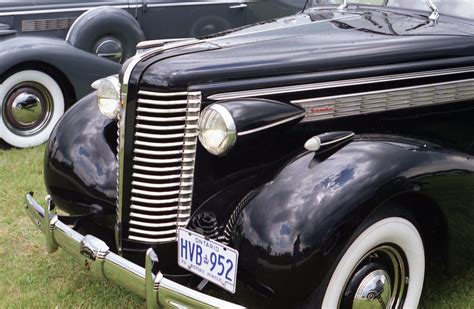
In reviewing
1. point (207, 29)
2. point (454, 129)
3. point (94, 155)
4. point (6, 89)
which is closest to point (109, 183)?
point (94, 155)

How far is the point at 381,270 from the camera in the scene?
2.56m

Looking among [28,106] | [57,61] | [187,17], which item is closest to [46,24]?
[57,61]

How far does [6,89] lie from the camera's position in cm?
547

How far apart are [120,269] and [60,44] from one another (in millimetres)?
3732

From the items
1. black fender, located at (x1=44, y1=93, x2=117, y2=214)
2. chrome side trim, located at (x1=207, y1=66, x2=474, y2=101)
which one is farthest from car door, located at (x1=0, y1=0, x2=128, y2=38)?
chrome side trim, located at (x1=207, y1=66, x2=474, y2=101)

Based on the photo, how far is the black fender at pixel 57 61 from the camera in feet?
17.7

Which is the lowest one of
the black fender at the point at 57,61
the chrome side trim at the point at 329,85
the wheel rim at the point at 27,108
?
the wheel rim at the point at 27,108

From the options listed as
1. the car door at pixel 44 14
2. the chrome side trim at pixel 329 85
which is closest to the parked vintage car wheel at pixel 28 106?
the car door at pixel 44 14

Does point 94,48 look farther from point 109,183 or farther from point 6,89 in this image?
point 109,183

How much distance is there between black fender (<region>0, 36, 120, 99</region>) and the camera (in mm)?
5395

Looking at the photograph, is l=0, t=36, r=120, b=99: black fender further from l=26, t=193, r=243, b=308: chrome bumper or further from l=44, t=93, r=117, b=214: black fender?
l=26, t=193, r=243, b=308: chrome bumper

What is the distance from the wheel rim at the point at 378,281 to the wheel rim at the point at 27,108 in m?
3.97

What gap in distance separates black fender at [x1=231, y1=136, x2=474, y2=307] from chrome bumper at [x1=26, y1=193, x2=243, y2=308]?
0.71 ft

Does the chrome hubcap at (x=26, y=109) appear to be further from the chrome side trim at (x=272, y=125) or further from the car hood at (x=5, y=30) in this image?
the chrome side trim at (x=272, y=125)
